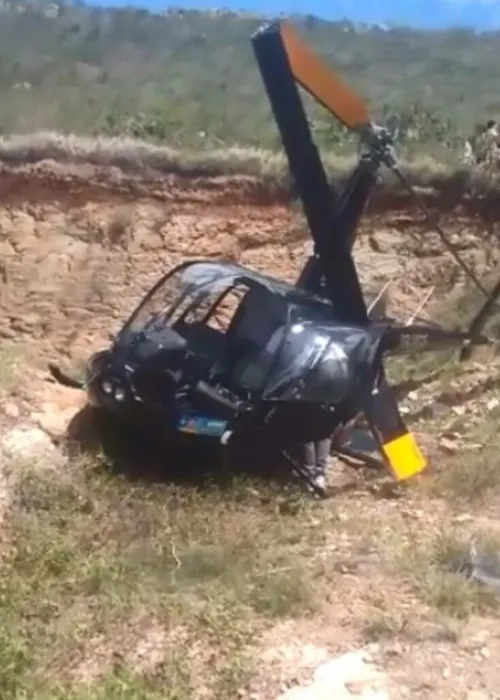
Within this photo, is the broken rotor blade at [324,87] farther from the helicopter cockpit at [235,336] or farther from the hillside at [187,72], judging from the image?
the hillside at [187,72]

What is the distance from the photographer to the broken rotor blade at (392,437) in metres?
10.6

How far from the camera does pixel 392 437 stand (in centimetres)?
1070

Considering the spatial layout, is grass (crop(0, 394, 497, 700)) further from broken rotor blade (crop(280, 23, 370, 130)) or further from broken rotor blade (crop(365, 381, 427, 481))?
broken rotor blade (crop(280, 23, 370, 130))

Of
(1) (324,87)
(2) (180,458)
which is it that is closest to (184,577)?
(2) (180,458)

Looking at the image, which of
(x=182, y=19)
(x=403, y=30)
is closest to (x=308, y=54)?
(x=182, y=19)

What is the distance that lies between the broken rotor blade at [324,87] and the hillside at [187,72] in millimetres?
4208

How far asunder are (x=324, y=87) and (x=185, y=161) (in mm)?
3264

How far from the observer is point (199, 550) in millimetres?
9039

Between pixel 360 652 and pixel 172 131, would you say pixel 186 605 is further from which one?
pixel 172 131

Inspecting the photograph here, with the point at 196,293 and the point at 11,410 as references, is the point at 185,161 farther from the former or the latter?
the point at 11,410

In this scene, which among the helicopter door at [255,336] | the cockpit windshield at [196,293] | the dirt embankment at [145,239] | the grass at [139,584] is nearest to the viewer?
the grass at [139,584]

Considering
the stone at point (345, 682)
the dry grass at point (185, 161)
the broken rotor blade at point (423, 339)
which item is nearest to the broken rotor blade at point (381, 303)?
the dry grass at point (185, 161)

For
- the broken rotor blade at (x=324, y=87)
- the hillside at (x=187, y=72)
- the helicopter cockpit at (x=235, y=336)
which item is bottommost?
the helicopter cockpit at (x=235, y=336)

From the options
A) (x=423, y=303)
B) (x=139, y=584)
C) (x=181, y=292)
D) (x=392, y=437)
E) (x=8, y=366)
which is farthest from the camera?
(x=423, y=303)
